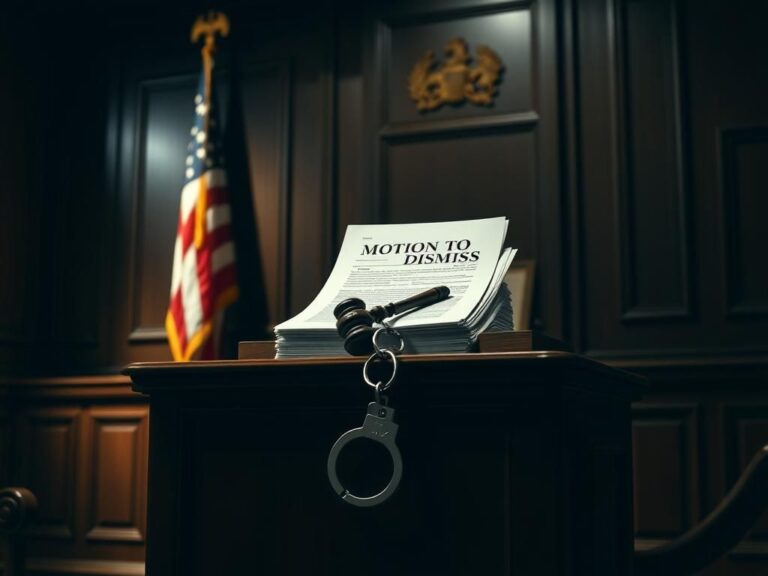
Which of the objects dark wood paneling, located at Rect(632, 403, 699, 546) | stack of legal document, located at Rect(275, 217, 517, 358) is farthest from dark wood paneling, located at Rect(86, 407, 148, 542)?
stack of legal document, located at Rect(275, 217, 517, 358)

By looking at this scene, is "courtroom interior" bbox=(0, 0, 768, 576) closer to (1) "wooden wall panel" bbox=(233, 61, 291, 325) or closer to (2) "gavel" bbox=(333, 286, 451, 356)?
(1) "wooden wall panel" bbox=(233, 61, 291, 325)

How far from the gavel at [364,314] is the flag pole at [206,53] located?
9.83 ft

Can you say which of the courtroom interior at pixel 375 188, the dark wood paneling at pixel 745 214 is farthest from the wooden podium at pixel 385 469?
the dark wood paneling at pixel 745 214

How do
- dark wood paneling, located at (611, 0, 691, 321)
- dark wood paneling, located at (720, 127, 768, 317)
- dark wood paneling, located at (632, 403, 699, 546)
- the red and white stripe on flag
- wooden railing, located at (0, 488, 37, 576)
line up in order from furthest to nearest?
the red and white stripe on flag
dark wood paneling, located at (611, 0, 691, 321)
dark wood paneling, located at (720, 127, 768, 317)
dark wood paneling, located at (632, 403, 699, 546)
wooden railing, located at (0, 488, 37, 576)

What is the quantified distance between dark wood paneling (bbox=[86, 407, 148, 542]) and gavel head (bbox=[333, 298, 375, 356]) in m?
3.02

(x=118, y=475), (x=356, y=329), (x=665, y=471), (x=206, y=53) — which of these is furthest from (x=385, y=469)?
(x=206, y=53)

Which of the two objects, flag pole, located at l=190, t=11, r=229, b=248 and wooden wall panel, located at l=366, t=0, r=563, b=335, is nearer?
wooden wall panel, located at l=366, t=0, r=563, b=335

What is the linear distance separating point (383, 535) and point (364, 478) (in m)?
0.07

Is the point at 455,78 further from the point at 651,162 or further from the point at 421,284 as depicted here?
the point at 421,284

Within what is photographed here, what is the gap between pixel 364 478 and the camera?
1206 mm

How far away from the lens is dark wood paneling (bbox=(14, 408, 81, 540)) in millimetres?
4207

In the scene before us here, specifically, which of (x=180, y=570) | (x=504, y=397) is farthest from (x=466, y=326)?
(x=180, y=570)

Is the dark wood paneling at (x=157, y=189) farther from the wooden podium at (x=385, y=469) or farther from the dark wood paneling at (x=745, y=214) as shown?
the wooden podium at (x=385, y=469)

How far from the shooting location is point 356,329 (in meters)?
1.24
